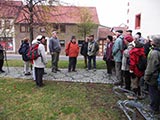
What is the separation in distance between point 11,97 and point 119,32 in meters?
4.65

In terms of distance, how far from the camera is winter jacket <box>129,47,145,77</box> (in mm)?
6383

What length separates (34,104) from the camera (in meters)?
6.75

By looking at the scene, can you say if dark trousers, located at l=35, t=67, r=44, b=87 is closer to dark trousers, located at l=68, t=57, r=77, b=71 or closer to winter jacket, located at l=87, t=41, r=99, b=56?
dark trousers, located at l=68, t=57, r=77, b=71

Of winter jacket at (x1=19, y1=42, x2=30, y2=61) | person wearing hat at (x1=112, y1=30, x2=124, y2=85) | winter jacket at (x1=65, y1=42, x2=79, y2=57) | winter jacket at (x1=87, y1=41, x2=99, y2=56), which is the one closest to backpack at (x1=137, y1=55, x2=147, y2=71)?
person wearing hat at (x1=112, y1=30, x2=124, y2=85)

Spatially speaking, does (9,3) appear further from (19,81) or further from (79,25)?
(79,25)

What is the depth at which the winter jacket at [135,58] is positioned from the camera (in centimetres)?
638

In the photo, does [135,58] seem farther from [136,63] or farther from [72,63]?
[72,63]

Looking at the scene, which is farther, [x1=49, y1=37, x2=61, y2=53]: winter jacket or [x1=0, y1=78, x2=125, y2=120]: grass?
[x1=49, y1=37, x2=61, y2=53]: winter jacket

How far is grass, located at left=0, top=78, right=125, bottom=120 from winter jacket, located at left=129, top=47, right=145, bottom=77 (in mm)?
1089

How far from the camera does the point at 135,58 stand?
21.1 ft

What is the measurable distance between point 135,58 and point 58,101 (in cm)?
273

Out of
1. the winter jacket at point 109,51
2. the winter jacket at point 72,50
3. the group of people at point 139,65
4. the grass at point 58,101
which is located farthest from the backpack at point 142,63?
the winter jacket at point 72,50

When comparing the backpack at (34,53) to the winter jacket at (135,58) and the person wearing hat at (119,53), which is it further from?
the winter jacket at (135,58)

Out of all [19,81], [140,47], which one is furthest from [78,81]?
[140,47]
